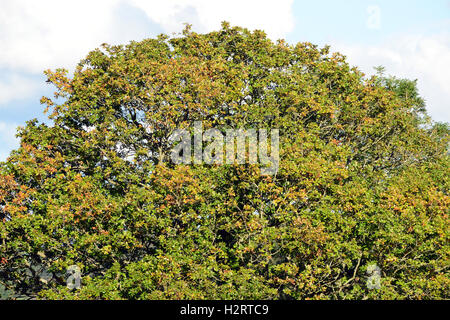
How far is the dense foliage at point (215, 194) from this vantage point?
2034 cm

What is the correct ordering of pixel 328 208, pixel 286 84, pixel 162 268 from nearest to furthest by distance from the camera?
pixel 162 268 → pixel 328 208 → pixel 286 84

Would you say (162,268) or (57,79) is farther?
(57,79)

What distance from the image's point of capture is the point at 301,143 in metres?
24.4

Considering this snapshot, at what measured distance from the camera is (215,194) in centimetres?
2239

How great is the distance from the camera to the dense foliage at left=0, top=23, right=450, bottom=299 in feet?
66.7

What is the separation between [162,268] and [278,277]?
21.6ft

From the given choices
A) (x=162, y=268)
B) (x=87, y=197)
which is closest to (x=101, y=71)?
(x=87, y=197)

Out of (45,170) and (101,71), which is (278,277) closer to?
(45,170)
